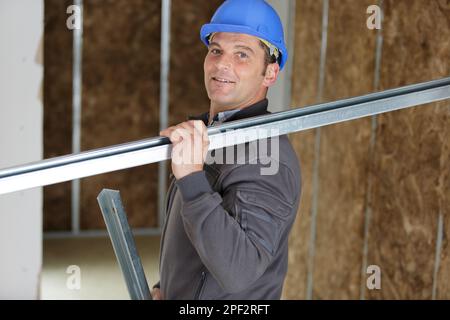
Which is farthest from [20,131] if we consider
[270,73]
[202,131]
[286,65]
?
[202,131]

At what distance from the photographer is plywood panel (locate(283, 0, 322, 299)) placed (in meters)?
3.93

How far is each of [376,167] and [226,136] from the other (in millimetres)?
2237

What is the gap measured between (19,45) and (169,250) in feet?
7.98

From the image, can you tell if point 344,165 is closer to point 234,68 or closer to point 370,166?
point 370,166

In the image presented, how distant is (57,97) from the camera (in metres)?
5.84

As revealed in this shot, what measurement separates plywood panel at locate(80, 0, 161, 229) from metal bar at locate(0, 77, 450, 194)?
495cm

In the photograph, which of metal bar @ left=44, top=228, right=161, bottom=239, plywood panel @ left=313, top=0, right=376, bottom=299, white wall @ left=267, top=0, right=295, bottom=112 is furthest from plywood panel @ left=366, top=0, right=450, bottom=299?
metal bar @ left=44, top=228, right=161, bottom=239

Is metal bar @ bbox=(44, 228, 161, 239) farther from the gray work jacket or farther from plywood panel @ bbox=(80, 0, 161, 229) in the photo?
the gray work jacket

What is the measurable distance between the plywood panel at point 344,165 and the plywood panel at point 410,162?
0.16 metres

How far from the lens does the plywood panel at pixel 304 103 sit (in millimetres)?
3932

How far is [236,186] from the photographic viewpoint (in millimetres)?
1386

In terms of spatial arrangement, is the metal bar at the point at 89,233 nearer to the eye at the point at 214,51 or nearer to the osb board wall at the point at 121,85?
the osb board wall at the point at 121,85
